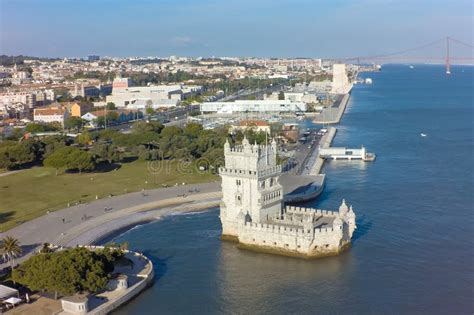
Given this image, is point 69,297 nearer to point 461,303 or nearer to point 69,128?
point 461,303

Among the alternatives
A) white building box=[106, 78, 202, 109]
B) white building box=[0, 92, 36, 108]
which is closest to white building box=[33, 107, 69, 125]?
white building box=[0, 92, 36, 108]

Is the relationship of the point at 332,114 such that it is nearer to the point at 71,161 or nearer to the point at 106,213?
the point at 71,161

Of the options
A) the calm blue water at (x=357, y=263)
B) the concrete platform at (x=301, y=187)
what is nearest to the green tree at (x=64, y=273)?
the calm blue water at (x=357, y=263)

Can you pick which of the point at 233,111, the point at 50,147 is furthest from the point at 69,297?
the point at 233,111

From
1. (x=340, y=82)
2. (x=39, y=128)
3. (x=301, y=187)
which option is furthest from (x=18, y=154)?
(x=340, y=82)

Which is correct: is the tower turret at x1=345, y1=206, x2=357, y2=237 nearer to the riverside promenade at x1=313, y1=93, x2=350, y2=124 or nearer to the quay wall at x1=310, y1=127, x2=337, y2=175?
the quay wall at x1=310, y1=127, x2=337, y2=175

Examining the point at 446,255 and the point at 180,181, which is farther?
the point at 180,181
